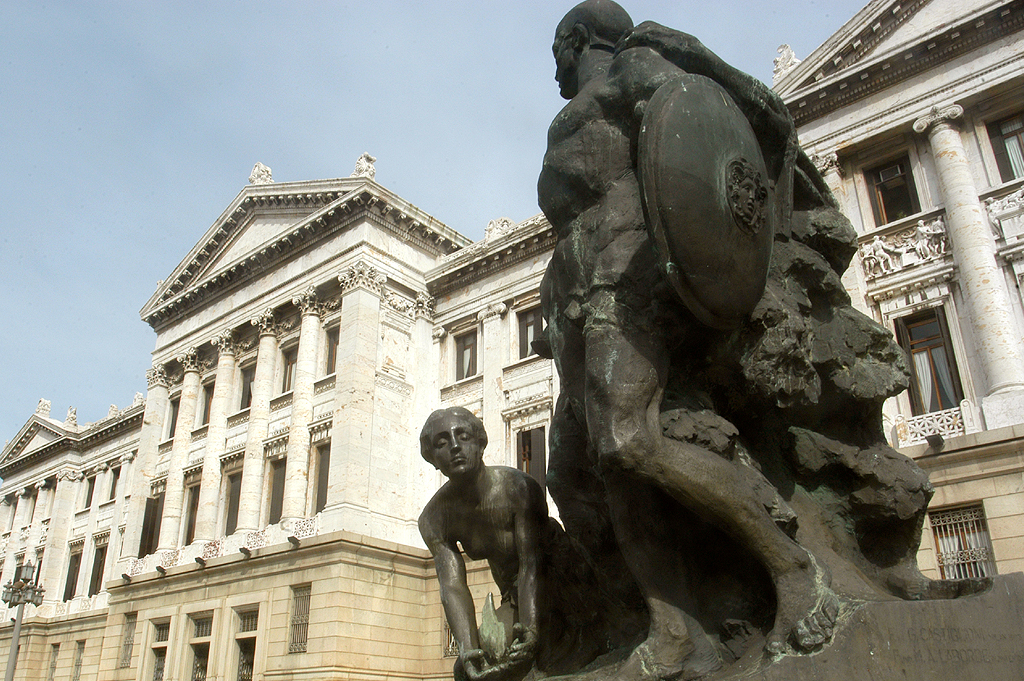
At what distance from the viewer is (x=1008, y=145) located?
1631 centimetres

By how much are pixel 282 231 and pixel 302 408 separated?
6.35 metres

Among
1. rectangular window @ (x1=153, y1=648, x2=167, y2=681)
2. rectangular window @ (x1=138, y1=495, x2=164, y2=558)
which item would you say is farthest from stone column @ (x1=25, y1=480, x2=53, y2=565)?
rectangular window @ (x1=153, y1=648, x2=167, y2=681)

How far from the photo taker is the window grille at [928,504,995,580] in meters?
13.8

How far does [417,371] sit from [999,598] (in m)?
23.0

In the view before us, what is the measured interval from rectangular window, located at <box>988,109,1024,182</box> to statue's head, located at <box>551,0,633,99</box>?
1580cm

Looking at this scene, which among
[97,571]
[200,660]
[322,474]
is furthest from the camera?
[97,571]

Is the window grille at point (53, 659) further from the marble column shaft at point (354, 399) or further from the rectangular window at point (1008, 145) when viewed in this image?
the rectangular window at point (1008, 145)

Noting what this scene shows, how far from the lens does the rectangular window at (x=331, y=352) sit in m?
24.7

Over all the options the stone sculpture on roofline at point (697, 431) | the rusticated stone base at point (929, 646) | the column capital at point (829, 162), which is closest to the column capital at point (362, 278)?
the column capital at point (829, 162)

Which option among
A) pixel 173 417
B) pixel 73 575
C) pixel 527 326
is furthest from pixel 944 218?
pixel 73 575

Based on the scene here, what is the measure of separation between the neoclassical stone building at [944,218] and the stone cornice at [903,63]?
2cm

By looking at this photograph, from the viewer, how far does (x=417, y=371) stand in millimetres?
24781

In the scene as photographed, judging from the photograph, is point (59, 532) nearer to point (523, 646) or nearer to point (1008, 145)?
point (1008, 145)

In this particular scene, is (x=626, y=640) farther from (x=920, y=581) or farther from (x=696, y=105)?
(x=696, y=105)
